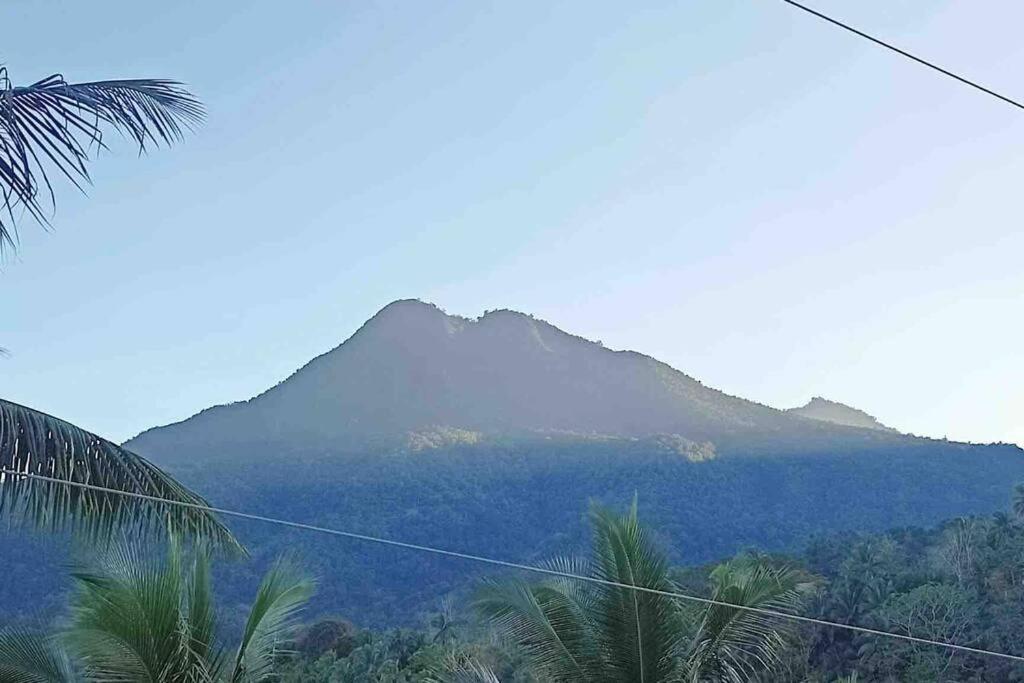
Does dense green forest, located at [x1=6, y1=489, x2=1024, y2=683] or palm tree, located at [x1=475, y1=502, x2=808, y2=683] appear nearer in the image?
palm tree, located at [x1=475, y1=502, x2=808, y2=683]

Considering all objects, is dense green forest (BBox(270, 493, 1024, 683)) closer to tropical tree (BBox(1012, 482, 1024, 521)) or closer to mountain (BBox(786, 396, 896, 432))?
tropical tree (BBox(1012, 482, 1024, 521))

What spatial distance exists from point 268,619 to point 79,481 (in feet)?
9.72

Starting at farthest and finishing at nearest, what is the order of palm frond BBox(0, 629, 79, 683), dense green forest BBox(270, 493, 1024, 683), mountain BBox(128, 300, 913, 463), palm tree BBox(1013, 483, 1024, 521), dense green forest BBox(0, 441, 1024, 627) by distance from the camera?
1. mountain BBox(128, 300, 913, 463)
2. dense green forest BBox(0, 441, 1024, 627)
3. palm tree BBox(1013, 483, 1024, 521)
4. dense green forest BBox(270, 493, 1024, 683)
5. palm frond BBox(0, 629, 79, 683)

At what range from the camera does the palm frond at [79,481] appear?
5.16 metres

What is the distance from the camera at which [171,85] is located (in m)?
5.26

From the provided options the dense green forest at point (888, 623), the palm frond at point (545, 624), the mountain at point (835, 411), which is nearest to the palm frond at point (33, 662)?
the palm frond at point (545, 624)

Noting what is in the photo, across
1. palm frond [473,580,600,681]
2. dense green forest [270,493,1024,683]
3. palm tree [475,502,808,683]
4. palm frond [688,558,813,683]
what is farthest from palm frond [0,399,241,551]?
dense green forest [270,493,1024,683]

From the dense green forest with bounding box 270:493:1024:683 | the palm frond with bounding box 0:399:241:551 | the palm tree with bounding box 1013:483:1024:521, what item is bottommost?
the dense green forest with bounding box 270:493:1024:683

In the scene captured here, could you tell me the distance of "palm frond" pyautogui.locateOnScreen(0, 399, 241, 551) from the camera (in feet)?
16.9

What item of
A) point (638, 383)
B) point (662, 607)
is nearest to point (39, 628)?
point (662, 607)

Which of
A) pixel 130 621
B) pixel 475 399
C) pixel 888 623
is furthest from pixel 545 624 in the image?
pixel 475 399

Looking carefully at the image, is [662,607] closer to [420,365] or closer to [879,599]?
[879,599]

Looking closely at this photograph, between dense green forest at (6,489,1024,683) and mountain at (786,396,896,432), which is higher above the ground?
mountain at (786,396,896,432)

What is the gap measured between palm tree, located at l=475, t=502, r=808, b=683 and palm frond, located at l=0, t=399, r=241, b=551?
13.8ft
